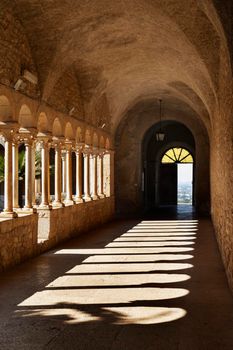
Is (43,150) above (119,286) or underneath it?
above

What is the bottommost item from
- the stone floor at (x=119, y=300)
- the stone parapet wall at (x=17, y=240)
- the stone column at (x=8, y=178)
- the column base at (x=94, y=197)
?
the stone floor at (x=119, y=300)

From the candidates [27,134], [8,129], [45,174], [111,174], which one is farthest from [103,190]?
[8,129]

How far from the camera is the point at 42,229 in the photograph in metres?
9.11

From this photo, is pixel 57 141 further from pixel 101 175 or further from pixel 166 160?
pixel 166 160

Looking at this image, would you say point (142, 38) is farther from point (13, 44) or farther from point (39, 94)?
point (13, 44)

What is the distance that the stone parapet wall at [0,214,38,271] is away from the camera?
6820 millimetres

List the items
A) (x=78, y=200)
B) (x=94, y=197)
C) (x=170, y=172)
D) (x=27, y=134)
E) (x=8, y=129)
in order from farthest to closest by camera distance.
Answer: (x=170, y=172) < (x=94, y=197) < (x=78, y=200) < (x=27, y=134) < (x=8, y=129)

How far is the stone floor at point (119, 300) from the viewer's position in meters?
3.85

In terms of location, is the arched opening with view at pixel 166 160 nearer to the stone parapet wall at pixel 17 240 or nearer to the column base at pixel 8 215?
the stone parapet wall at pixel 17 240

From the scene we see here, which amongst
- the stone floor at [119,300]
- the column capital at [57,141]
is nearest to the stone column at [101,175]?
the column capital at [57,141]

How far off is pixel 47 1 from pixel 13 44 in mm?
829

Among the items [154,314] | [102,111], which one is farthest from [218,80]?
[102,111]

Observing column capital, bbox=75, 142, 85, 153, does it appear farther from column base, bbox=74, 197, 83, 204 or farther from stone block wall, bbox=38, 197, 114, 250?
stone block wall, bbox=38, 197, 114, 250

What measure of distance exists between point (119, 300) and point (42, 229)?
426 cm
